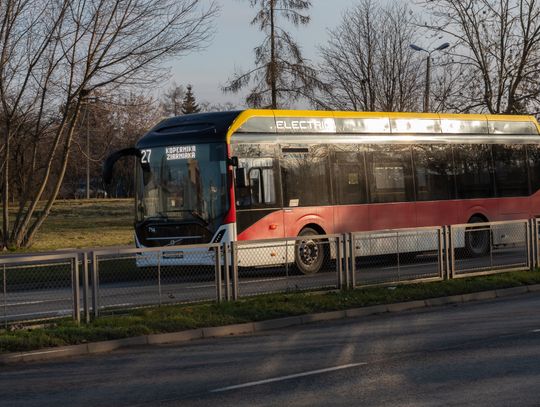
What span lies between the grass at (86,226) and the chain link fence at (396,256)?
16.8 m

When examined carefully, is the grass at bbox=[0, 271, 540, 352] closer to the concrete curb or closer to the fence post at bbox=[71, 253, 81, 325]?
the concrete curb

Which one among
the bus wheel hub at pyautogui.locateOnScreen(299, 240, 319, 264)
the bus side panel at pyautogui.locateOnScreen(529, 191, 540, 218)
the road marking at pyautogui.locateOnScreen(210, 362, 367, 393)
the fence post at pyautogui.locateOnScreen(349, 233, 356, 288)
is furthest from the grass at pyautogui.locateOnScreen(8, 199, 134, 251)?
the road marking at pyautogui.locateOnScreen(210, 362, 367, 393)

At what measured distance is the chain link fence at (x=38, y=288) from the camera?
13.1 meters

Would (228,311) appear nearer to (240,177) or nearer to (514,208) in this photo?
(240,177)

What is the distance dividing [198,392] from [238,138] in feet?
40.2

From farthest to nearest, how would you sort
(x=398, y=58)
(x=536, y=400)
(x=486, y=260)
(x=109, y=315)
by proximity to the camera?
(x=398, y=58) → (x=486, y=260) → (x=109, y=315) → (x=536, y=400)

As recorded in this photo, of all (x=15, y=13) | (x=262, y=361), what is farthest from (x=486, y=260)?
(x=15, y=13)

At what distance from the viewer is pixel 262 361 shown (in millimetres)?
10773

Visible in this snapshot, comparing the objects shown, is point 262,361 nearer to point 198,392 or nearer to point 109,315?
point 198,392

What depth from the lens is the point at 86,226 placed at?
45844 millimetres

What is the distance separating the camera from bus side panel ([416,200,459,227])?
966 inches

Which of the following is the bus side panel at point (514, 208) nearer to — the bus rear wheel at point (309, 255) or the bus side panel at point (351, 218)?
the bus side panel at point (351, 218)

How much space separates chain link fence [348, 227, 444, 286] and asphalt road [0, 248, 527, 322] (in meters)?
0.02

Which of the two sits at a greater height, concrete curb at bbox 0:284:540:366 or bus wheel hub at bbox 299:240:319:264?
bus wheel hub at bbox 299:240:319:264
